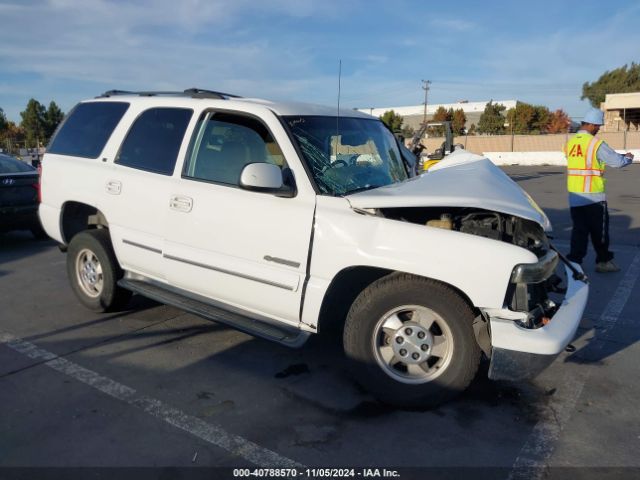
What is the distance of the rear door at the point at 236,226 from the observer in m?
3.64

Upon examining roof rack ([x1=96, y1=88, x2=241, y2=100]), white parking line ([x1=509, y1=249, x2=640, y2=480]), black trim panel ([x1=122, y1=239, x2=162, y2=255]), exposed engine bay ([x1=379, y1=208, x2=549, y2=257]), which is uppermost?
roof rack ([x1=96, y1=88, x2=241, y2=100])

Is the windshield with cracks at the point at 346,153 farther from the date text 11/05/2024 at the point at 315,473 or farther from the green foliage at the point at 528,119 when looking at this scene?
the green foliage at the point at 528,119

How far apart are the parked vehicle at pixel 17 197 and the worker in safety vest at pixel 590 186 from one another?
7.39m

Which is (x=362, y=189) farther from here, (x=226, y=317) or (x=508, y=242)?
(x=226, y=317)

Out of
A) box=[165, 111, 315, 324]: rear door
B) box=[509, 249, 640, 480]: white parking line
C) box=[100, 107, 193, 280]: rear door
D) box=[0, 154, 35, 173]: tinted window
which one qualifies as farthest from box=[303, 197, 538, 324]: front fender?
box=[0, 154, 35, 173]: tinted window

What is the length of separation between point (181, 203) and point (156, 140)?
0.75 m

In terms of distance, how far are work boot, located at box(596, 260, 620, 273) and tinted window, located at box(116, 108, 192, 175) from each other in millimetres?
5362

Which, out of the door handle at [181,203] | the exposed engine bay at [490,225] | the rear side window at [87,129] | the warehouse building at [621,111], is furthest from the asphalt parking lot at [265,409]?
the warehouse building at [621,111]

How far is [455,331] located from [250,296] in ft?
4.79

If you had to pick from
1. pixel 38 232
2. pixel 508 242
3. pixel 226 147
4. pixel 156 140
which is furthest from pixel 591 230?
pixel 38 232

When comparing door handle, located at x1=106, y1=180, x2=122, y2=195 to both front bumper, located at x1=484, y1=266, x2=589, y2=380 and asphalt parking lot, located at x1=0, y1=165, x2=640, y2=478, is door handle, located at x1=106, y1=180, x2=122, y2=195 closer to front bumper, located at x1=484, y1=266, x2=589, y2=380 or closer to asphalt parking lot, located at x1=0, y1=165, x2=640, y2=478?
asphalt parking lot, located at x1=0, y1=165, x2=640, y2=478

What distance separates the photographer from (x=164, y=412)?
3418 mm

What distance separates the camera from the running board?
3.64 m

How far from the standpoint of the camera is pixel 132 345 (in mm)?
4492
